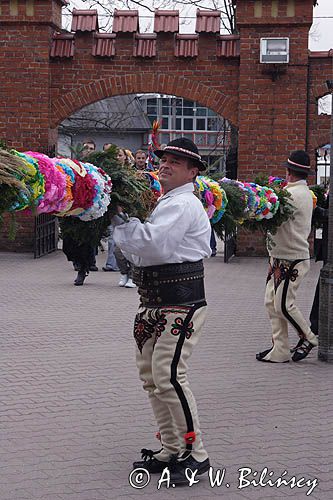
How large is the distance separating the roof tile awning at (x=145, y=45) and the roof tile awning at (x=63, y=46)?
1.31 m

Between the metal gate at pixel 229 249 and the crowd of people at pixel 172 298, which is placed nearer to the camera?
the crowd of people at pixel 172 298

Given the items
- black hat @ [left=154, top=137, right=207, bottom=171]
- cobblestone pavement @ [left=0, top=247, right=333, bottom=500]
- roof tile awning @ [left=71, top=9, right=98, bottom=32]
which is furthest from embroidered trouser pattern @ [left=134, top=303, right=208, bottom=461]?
roof tile awning @ [left=71, top=9, right=98, bottom=32]

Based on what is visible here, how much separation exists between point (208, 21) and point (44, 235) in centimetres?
539

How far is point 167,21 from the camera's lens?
17375 millimetres

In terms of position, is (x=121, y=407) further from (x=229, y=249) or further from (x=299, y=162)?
(x=229, y=249)

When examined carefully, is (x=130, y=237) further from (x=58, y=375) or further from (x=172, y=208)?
(x=58, y=375)

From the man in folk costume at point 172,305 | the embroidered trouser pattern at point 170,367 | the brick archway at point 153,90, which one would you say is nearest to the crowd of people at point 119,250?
the man in folk costume at point 172,305

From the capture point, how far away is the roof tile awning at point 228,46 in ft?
57.1

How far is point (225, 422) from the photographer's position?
6.37m

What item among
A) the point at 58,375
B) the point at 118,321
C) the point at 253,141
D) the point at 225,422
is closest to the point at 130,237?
the point at 225,422

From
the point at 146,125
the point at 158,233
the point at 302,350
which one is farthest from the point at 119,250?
the point at 146,125

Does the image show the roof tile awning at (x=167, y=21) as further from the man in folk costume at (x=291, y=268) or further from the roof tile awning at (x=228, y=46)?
the man in folk costume at (x=291, y=268)

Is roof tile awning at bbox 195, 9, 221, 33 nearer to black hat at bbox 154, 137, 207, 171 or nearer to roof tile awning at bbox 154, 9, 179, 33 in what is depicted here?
roof tile awning at bbox 154, 9, 179, 33

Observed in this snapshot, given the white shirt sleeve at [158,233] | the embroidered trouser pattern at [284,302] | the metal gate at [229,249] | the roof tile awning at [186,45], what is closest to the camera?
the white shirt sleeve at [158,233]
